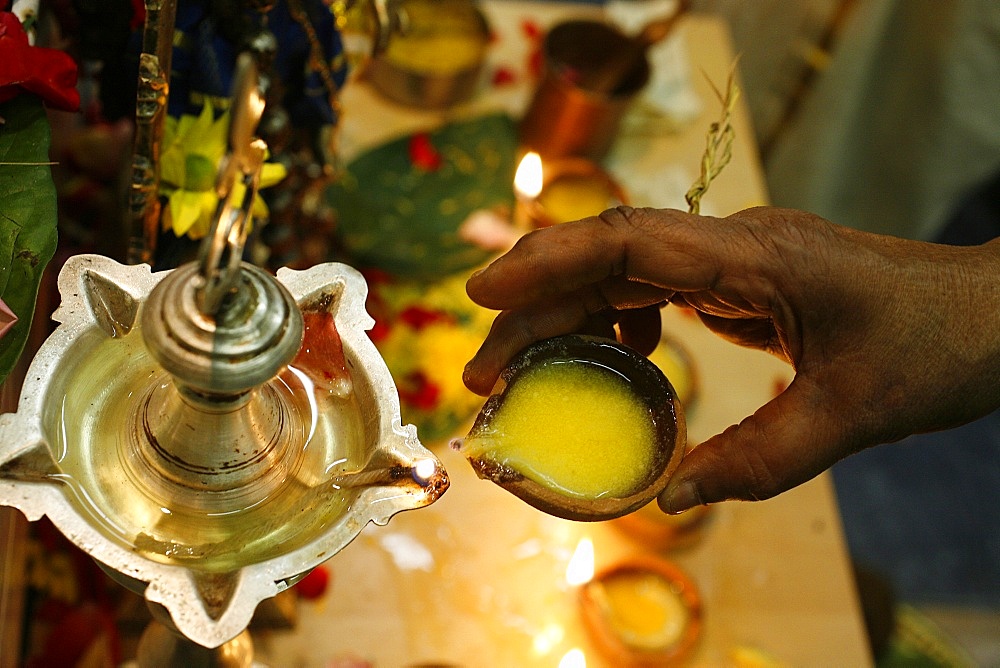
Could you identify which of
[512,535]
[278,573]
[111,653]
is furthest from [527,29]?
[278,573]

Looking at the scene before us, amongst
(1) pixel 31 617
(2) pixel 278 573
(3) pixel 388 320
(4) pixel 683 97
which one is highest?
(2) pixel 278 573

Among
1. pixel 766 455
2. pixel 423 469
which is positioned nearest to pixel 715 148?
pixel 766 455

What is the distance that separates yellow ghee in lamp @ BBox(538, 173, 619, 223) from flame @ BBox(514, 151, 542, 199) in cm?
19

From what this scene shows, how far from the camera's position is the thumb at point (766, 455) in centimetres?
80

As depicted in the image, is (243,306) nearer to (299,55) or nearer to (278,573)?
(278,573)

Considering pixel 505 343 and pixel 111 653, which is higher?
pixel 505 343

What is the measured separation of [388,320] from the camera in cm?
152

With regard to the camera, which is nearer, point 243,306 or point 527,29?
point 243,306

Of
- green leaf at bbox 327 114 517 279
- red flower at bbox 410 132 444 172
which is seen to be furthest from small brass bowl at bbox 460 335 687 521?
red flower at bbox 410 132 444 172

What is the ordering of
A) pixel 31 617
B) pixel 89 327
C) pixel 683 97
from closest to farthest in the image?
pixel 89 327, pixel 31 617, pixel 683 97

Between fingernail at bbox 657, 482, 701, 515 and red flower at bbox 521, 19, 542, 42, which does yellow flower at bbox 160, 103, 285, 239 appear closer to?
fingernail at bbox 657, 482, 701, 515

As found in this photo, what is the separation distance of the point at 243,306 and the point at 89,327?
0.20m

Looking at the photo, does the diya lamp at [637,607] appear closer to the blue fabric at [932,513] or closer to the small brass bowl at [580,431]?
the small brass bowl at [580,431]

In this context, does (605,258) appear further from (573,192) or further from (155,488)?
(573,192)
